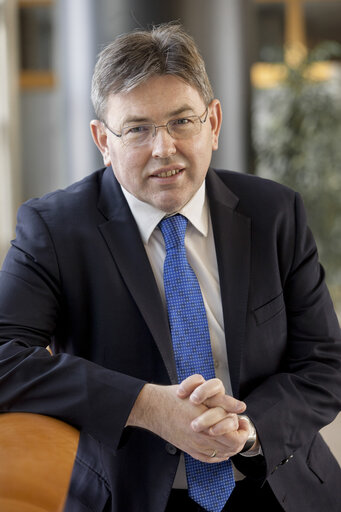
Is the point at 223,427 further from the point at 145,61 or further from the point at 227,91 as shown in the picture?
the point at 227,91

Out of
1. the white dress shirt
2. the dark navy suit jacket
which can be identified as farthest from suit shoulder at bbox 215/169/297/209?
the white dress shirt

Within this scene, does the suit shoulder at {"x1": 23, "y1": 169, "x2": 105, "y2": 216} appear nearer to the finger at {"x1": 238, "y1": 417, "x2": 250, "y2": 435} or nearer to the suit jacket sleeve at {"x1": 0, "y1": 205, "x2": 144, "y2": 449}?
the suit jacket sleeve at {"x1": 0, "y1": 205, "x2": 144, "y2": 449}

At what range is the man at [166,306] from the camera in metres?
1.58

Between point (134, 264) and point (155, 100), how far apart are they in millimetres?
382

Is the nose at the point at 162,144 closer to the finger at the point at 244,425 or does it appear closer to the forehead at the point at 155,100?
the forehead at the point at 155,100

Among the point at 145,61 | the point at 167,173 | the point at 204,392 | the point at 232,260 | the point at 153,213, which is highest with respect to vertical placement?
the point at 145,61

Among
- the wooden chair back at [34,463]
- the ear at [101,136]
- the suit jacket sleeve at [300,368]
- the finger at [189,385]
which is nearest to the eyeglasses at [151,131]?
the ear at [101,136]

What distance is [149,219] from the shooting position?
173 cm

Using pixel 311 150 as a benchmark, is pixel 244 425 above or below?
above

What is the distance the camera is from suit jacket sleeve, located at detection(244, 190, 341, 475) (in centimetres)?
157

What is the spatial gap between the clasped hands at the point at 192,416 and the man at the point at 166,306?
0.01m

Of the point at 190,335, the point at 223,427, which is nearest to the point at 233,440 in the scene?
the point at 223,427

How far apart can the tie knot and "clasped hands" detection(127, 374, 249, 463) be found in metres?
0.39

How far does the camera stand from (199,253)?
1769 millimetres
